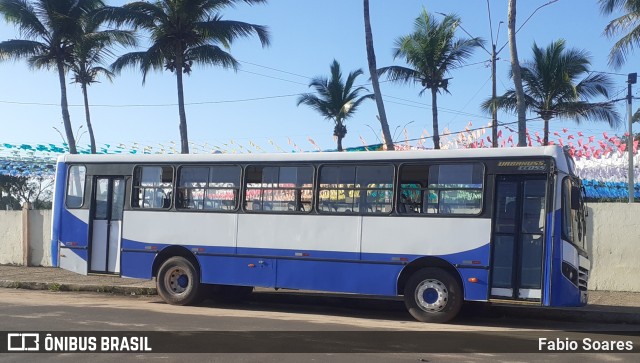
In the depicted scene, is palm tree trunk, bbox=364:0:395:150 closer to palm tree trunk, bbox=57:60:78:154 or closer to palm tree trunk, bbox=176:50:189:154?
palm tree trunk, bbox=176:50:189:154

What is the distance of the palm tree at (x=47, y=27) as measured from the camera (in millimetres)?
26234

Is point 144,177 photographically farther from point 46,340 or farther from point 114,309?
point 46,340

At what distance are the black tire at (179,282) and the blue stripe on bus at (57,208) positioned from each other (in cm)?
242

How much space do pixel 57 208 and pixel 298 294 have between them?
5.33m

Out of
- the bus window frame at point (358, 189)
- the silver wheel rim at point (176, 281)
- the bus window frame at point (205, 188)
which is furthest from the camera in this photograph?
the silver wheel rim at point (176, 281)

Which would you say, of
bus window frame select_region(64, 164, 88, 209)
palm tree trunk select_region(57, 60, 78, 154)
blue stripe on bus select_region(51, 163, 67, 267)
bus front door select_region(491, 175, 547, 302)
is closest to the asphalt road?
bus front door select_region(491, 175, 547, 302)

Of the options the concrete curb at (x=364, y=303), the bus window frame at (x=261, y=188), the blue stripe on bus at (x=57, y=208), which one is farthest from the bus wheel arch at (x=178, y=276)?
the blue stripe on bus at (x=57, y=208)

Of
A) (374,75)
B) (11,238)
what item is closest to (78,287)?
(11,238)

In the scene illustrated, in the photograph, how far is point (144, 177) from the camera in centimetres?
1438

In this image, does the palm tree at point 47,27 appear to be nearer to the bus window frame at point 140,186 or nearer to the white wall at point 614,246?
the bus window frame at point 140,186

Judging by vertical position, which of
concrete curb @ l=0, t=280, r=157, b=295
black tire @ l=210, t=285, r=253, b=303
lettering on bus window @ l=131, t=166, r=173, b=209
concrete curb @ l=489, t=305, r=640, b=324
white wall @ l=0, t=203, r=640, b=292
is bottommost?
concrete curb @ l=0, t=280, r=157, b=295

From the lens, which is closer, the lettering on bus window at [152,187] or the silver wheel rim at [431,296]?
the silver wheel rim at [431,296]

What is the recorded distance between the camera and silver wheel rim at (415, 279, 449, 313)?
11938mm

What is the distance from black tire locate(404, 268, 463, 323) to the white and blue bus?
→ 2 centimetres
